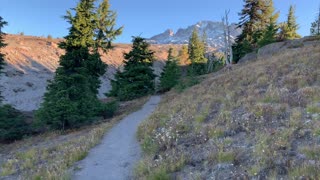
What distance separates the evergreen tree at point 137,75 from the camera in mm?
35125

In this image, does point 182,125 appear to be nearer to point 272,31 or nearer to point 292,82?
point 292,82

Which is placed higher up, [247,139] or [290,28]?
[290,28]

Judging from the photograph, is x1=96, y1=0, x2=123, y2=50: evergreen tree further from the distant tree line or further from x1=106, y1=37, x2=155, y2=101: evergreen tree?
the distant tree line

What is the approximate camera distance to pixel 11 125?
23812 mm

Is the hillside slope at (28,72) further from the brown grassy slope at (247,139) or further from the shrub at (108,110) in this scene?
the brown grassy slope at (247,139)

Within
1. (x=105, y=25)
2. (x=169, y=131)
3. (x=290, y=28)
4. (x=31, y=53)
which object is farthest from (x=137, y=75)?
(x=31, y=53)

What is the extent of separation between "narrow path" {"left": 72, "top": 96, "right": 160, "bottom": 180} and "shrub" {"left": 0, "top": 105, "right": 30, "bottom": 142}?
11.4m

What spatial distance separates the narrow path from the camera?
9.41 m

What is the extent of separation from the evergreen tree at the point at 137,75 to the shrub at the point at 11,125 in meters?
12.7

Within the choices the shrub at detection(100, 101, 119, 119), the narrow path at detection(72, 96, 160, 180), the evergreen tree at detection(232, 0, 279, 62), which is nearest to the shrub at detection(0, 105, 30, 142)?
the shrub at detection(100, 101, 119, 119)

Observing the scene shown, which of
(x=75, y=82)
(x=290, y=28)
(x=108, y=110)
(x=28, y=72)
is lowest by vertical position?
(x=108, y=110)

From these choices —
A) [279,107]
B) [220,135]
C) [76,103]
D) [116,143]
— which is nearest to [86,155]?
[116,143]

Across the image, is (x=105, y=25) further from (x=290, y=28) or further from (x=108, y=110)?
(x=290, y=28)

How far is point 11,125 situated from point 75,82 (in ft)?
20.8
